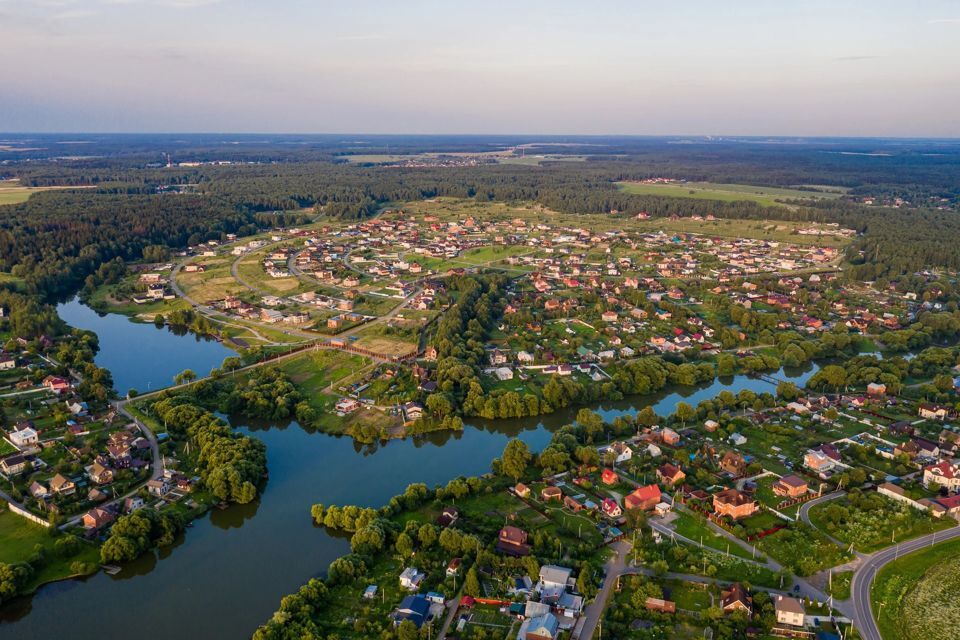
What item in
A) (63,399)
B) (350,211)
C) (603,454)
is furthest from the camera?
(350,211)

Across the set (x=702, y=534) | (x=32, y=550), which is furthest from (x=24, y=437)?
(x=702, y=534)

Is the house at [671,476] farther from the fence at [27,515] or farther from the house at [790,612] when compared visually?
the fence at [27,515]

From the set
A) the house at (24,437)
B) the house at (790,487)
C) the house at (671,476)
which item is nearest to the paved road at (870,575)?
the house at (790,487)

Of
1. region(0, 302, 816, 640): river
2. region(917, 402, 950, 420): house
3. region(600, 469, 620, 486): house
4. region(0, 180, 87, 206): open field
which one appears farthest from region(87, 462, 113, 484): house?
region(0, 180, 87, 206): open field

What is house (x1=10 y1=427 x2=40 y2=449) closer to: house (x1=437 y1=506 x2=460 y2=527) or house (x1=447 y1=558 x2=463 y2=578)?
house (x1=437 y1=506 x2=460 y2=527)

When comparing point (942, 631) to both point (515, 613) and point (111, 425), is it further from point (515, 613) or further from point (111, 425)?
point (111, 425)

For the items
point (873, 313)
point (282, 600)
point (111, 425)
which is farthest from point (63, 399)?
point (873, 313)
